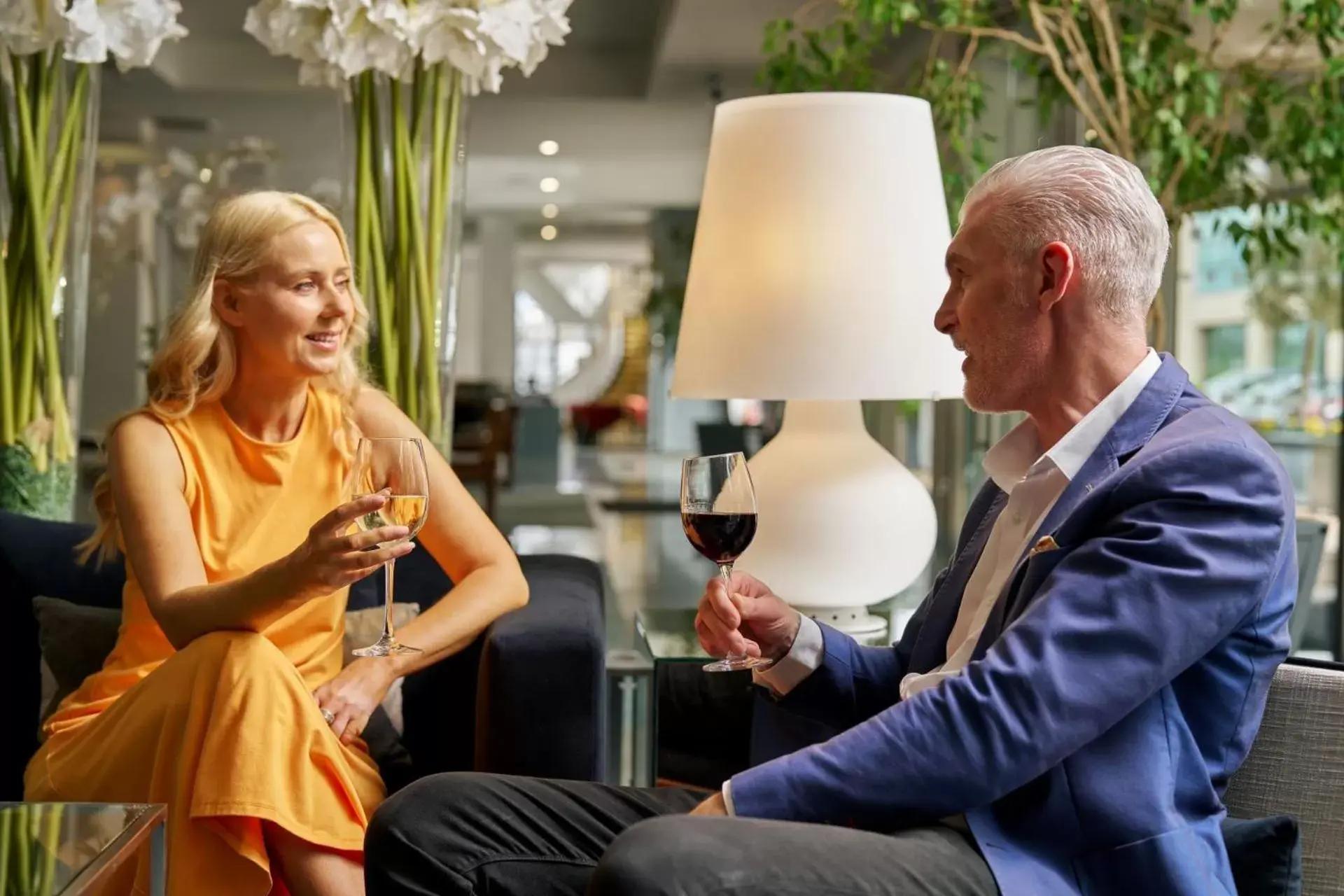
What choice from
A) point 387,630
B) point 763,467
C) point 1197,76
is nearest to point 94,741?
point 387,630

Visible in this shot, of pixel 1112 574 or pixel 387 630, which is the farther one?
pixel 387 630

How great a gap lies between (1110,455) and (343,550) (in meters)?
0.84

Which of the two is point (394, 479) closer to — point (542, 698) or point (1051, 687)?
point (542, 698)

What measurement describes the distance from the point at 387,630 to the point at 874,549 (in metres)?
0.98

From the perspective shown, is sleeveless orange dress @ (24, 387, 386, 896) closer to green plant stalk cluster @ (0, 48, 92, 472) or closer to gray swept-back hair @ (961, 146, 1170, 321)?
green plant stalk cluster @ (0, 48, 92, 472)

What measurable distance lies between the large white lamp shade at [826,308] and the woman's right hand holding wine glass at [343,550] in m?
0.79

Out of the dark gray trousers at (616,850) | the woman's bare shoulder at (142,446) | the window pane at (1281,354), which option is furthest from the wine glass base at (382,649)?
the window pane at (1281,354)

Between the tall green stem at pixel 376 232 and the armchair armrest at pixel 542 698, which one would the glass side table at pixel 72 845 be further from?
the tall green stem at pixel 376 232

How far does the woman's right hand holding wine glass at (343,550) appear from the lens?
5.35ft

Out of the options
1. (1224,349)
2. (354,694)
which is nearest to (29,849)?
(354,694)

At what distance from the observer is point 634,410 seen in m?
19.0

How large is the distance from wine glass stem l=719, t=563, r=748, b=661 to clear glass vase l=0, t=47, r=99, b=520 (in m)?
1.71

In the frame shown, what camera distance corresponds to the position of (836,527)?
2430mm

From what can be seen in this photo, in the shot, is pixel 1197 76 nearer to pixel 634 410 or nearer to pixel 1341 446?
pixel 1341 446
